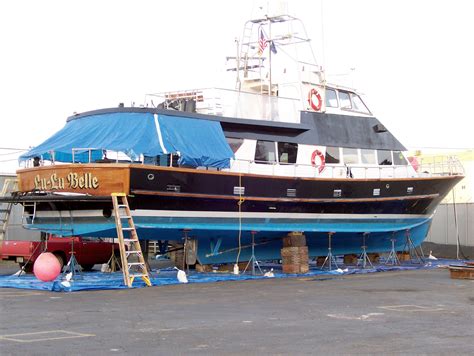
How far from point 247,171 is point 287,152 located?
1.97 m

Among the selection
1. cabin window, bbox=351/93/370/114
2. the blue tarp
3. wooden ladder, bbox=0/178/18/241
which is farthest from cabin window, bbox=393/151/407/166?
wooden ladder, bbox=0/178/18/241

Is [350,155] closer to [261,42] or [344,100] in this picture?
[344,100]

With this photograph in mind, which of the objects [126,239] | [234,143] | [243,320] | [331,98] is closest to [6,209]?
[126,239]

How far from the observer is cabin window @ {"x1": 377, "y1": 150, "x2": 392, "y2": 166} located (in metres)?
27.5

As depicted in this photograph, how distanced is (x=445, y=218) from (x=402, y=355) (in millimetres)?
25782

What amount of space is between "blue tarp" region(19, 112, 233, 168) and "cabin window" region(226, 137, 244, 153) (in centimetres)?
107

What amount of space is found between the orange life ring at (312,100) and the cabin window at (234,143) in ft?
12.0

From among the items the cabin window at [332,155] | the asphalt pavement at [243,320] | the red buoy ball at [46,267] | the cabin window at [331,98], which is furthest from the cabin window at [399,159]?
the red buoy ball at [46,267]

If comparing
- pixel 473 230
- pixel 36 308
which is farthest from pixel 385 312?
pixel 473 230

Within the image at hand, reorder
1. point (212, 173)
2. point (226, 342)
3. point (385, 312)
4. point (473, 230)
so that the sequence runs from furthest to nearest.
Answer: point (473, 230), point (212, 173), point (385, 312), point (226, 342)

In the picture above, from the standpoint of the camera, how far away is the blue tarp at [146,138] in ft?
67.3

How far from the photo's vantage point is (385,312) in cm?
1413

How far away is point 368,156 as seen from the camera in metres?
27.2

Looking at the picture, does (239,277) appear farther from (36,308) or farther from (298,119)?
(36,308)
